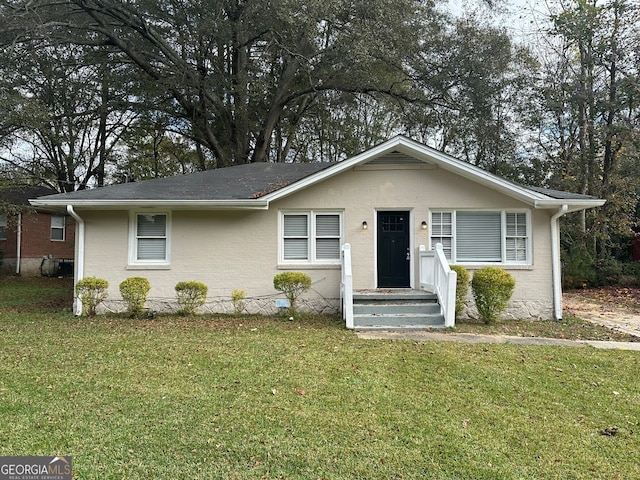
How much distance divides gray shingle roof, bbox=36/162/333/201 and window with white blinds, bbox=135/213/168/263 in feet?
2.13

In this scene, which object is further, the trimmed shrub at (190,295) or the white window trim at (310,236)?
the white window trim at (310,236)

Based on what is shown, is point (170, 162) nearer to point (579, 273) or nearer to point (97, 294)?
point (97, 294)

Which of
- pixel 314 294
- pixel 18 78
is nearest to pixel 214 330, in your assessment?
Answer: pixel 314 294

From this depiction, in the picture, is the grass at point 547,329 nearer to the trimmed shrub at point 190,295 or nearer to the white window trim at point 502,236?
the white window trim at point 502,236

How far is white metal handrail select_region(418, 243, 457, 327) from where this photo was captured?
8.16 m

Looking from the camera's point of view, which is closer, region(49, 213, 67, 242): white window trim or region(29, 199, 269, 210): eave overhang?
region(29, 199, 269, 210): eave overhang

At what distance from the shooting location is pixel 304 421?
3.80 m

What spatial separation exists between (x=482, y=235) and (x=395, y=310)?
10.1ft

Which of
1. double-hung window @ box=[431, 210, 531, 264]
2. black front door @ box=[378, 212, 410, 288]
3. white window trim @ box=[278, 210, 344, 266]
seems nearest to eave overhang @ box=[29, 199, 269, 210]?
white window trim @ box=[278, 210, 344, 266]

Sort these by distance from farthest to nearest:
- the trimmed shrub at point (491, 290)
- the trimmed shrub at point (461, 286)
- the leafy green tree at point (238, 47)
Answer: the leafy green tree at point (238, 47), the trimmed shrub at point (461, 286), the trimmed shrub at point (491, 290)

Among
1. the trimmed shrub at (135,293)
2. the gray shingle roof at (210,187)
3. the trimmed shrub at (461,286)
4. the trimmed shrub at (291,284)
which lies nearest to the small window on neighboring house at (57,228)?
the gray shingle roof at (210,187)

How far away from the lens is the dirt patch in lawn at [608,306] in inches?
369

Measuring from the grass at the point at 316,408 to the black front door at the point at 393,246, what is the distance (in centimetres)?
330

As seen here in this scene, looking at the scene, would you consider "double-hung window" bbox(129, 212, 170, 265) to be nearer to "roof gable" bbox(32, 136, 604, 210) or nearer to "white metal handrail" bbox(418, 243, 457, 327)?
"roof gable" bbox(32, 136, 604, 210)
